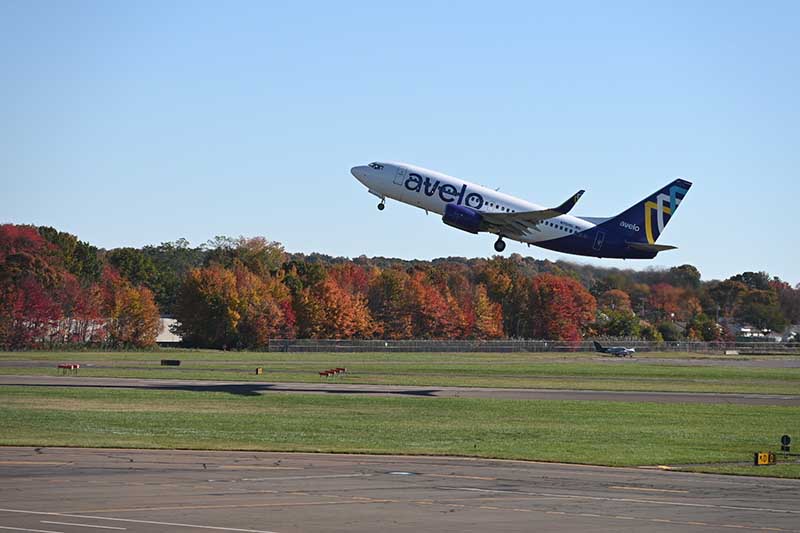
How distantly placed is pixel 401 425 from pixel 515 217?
25.2 m

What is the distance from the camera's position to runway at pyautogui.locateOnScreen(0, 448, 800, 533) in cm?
2439

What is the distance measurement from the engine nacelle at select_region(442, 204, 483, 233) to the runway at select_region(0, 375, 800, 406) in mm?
10756

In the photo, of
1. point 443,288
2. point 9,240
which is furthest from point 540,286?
point 9,240

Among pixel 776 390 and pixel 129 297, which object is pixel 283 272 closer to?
pixel 129 297

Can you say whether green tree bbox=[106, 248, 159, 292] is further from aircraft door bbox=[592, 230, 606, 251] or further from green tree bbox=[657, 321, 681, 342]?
aircraft door bbox=[592, 230, 606, 251]

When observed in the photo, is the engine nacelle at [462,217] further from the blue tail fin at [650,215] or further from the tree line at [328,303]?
the tree line at [328,303]

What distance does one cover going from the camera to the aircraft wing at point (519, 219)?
70.9 meters

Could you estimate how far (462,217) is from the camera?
232 ft

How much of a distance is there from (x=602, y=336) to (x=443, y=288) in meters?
31.9

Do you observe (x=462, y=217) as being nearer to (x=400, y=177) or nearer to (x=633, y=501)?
(x=400, y=177)

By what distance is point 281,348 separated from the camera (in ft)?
472

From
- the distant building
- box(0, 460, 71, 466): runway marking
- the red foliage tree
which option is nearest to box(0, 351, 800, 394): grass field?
the red foliage tree

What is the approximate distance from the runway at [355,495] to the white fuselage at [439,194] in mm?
35620

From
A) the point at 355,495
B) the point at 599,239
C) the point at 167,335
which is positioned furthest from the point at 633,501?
the point at 167,335
